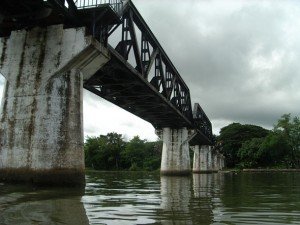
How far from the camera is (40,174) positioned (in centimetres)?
1419

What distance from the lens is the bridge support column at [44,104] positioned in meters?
14.4

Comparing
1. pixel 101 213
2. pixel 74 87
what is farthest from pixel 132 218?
pixel 74 87

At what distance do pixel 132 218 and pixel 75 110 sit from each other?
30.4 ft

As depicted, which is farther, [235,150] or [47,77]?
[235,150]

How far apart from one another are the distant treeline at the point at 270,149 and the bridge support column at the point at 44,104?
315 ft

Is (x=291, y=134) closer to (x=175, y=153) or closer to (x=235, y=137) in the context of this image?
(x=235, y=137)

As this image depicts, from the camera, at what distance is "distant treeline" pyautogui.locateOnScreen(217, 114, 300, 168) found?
109m

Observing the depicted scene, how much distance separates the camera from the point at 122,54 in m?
22.6

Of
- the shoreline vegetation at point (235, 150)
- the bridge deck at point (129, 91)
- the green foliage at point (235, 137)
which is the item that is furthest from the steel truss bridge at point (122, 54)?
the green foliage at point (235, 137)

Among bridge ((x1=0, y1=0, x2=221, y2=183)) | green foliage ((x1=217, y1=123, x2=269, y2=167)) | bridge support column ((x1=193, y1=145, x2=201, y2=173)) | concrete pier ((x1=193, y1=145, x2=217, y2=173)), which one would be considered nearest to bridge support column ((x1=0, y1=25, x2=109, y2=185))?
bridge ((x1=0, y1=0, x2=221, y2=183))

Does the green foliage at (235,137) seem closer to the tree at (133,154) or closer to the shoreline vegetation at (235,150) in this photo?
the shoreline vegetation at (235,150)

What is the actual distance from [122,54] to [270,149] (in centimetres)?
9358

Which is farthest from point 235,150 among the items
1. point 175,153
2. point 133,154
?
point 175,153

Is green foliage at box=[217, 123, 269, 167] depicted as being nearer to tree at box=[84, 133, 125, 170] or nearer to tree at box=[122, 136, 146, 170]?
tree at box=[122, 136, 146, 170]
